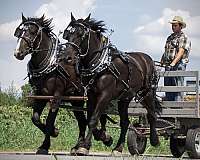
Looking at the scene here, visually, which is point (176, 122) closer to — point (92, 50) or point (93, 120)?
point (93, 120)

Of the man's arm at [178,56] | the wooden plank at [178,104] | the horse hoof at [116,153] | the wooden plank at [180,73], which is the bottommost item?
the horse hoof at [116,153]

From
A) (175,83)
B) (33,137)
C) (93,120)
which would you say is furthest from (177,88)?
(33,137)

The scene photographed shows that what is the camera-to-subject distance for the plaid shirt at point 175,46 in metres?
11.2

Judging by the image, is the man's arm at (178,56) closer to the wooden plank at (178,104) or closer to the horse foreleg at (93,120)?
the wooden plank at (178,104)

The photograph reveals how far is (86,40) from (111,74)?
698 millimetres

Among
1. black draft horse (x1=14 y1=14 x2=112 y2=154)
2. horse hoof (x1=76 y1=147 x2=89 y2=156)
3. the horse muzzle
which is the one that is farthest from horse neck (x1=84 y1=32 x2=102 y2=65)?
horse hoof (x1=76 y1=147 x2=89 y2=156)

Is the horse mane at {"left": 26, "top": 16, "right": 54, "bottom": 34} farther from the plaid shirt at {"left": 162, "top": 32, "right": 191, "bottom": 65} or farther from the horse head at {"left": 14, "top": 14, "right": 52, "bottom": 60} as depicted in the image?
the plaid shirt at {"left": 162, "top": 32, "right": 191, "bottom": 65}

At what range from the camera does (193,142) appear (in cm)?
1056

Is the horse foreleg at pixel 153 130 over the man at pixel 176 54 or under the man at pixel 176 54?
under

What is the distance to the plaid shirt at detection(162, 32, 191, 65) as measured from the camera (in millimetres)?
11203

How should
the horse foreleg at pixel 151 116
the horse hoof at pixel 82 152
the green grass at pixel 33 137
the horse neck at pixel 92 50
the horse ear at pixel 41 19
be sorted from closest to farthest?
the horse hoof at pixel 82 152
the horse neck at pixel 92 50
the horse ear at pixel 41 19
the horse foreleg at pixel 151 116
the green grass at pixel 33 137

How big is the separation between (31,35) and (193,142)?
3.54 metres

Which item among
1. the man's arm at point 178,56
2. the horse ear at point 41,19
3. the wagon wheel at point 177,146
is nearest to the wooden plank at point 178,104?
the man's arm at point 178,56

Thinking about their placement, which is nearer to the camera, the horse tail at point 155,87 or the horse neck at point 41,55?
the horse neck at point 41,55
